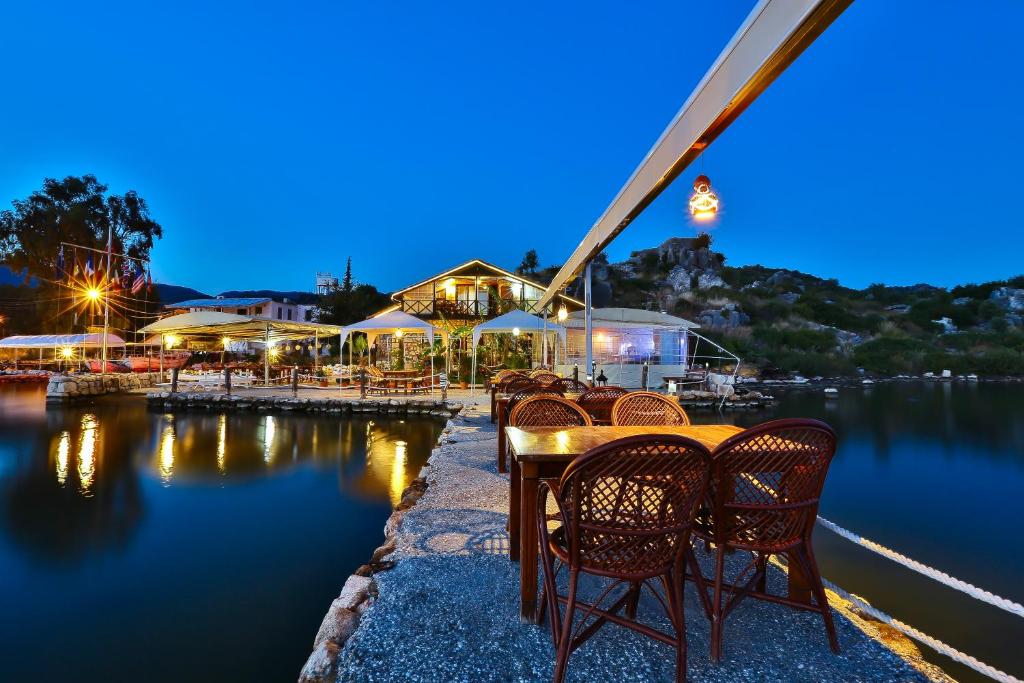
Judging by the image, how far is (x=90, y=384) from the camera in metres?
17.4

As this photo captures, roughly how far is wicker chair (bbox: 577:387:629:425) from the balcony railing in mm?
18168

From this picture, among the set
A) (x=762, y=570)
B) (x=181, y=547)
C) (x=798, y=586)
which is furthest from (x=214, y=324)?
(x=798, y=586)

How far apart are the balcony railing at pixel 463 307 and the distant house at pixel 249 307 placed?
664 inches

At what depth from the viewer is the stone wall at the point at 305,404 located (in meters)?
13.4

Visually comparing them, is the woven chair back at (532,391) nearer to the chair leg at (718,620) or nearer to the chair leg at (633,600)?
the chair leg at (633,600)

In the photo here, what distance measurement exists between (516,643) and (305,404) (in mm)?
13205

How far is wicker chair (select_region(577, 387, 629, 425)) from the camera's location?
519 centimetres

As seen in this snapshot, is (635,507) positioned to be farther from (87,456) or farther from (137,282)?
(137,282)

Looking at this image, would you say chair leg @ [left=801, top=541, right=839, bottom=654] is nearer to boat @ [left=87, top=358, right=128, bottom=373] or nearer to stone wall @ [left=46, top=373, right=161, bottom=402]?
stone wall @ [left=46, top=373, right=161, bottom=402]

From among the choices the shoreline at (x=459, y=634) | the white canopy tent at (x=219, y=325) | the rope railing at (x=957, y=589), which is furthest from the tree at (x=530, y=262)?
the rope railing at (x=957, y=589)

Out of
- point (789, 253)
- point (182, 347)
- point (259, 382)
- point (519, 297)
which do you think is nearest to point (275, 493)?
point (259, 382)

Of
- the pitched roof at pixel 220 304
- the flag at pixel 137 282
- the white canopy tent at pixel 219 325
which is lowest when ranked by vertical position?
the white canopy tent at pixel 219 325

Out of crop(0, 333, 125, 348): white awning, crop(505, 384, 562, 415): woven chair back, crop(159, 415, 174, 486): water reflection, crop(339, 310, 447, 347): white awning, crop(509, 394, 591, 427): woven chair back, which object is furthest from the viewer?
crop(0, 333, 125, 348): white awning

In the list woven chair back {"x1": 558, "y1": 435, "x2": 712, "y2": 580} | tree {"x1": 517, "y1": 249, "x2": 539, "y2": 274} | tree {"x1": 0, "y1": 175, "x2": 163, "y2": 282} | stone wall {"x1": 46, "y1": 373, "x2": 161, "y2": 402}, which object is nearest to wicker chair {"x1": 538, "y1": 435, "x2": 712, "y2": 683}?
woven chair back {"x1": 558, "y1": 435, "x2": 712, "y2": 580}
